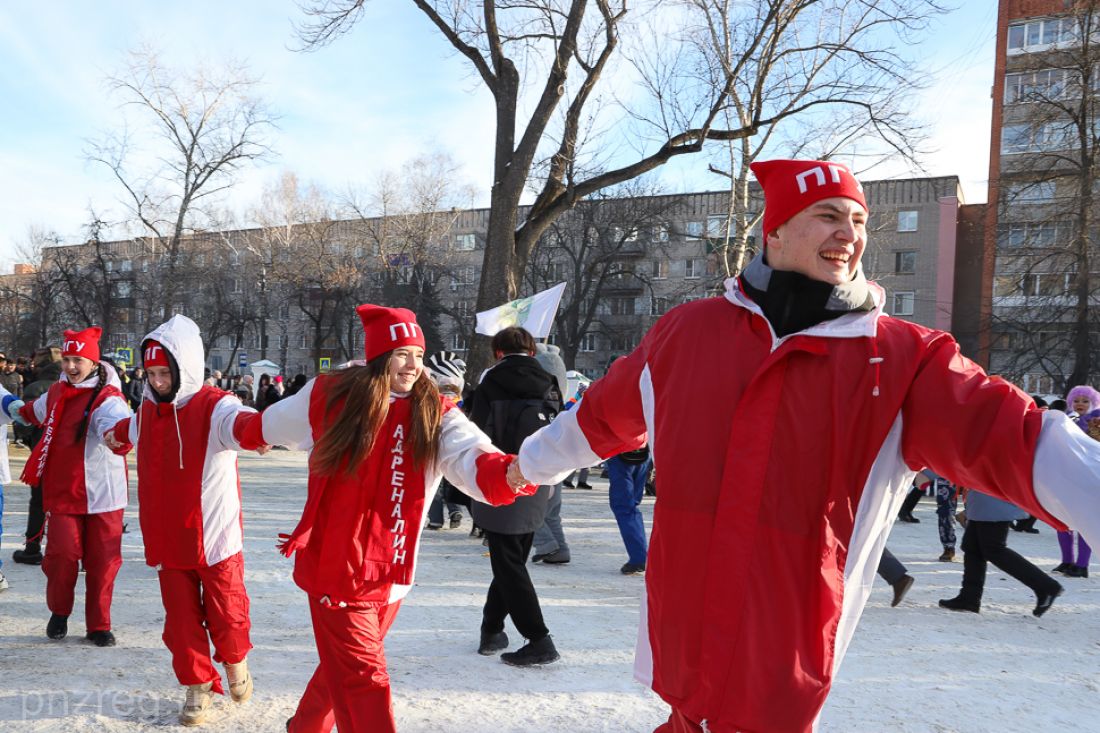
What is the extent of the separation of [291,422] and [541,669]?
2197mm

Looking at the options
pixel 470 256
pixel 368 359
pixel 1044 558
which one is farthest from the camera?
pixel 470 256

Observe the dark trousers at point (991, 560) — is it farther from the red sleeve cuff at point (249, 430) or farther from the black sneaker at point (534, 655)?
the red sleeve cuff at point (249, 430)

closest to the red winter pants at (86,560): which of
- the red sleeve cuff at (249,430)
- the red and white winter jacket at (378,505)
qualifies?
the red sleeve cuff at (249,430)

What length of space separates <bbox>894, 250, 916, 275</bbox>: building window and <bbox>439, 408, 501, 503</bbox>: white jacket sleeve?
1817 inches

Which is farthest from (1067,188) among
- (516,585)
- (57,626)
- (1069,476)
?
(57,626)

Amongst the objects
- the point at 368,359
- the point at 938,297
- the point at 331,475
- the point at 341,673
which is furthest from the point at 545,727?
the point at 938,297

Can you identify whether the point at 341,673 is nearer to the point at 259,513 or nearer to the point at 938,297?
the point at 259,513

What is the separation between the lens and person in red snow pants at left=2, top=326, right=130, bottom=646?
505 centimetres

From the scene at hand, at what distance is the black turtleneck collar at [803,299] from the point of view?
6.34ft

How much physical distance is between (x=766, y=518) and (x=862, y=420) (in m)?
0.31

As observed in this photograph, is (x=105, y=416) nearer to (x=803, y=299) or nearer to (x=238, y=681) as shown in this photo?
(x=238, y=681)

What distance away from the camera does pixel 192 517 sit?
397 centimetres

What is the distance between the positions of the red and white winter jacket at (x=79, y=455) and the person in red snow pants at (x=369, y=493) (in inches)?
103

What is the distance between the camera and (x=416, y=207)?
134ft
